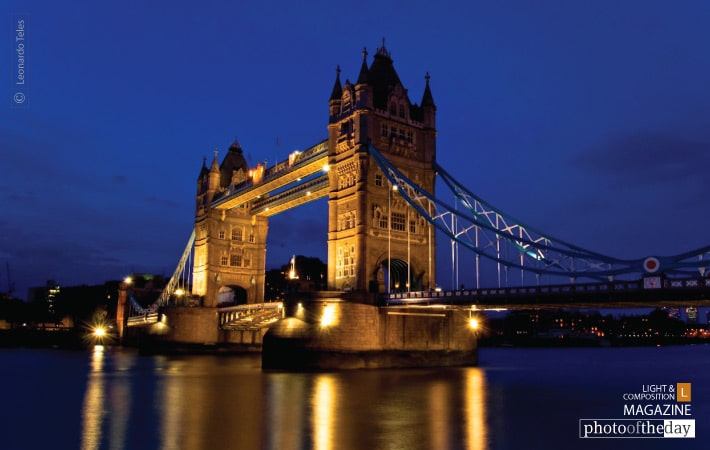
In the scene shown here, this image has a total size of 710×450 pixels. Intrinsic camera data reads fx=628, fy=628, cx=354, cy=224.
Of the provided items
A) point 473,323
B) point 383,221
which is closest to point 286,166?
point 383,221

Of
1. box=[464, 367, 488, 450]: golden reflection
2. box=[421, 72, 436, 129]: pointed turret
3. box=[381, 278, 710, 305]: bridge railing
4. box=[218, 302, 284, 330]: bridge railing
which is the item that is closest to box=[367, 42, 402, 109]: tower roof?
box=[421, 72, 436, 129]: pointed turret

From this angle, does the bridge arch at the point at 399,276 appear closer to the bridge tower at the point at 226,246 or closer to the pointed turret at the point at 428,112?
the pointed turret at the point at 428,112

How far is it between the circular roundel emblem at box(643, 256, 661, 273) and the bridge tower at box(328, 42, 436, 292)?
18201mm

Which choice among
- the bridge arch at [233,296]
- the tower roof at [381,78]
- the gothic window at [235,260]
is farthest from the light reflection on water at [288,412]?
the bridge arch at [233,296]

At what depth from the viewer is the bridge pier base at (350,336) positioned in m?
38.6

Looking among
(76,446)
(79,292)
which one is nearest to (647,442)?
(76,446)

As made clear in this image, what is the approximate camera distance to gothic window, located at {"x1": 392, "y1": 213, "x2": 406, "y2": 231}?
4622 cm

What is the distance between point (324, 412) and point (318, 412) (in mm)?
199

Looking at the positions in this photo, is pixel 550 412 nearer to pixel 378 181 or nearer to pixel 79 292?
pixel 378 181

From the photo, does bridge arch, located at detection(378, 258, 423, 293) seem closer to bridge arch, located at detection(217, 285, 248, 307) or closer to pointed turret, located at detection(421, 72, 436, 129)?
pointed turret, located at detection(421, 72, 436, 129)

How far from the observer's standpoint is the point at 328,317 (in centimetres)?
3922

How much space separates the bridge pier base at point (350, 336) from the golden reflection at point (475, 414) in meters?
7.38

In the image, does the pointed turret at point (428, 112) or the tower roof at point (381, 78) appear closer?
the tower roof at point (381, 78)

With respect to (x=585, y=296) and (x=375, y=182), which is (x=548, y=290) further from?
(x=375, y=182)
